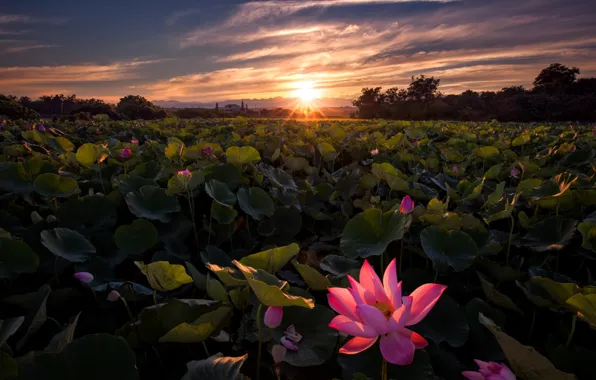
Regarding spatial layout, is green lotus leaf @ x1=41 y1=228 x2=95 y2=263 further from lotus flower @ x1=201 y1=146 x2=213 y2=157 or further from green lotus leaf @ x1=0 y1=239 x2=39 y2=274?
lotus flower @ x1=201 y1=146 x2=213 y2=157

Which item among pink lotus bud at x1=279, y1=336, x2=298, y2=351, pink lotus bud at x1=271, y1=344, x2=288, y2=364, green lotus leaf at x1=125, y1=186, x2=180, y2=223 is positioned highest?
green lotus leaf at x1=125, y1=186, x2=180, y2=223

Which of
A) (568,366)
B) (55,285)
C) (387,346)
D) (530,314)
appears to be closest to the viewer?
(387,346)

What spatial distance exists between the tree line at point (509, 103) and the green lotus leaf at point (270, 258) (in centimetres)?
3159

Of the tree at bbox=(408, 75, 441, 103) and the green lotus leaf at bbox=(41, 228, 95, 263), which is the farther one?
the tree at bbox=(408, 75, 441, 103)

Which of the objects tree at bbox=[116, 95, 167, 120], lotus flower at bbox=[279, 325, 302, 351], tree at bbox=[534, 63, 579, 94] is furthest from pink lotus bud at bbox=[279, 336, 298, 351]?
tree at bbox=[534, 63, 579, 94]

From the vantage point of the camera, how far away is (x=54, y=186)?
153 centimetres

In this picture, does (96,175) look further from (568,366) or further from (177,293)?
(568,366)

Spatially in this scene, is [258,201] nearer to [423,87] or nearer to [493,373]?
[493,373]

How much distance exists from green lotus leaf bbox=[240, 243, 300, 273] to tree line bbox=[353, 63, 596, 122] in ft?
104

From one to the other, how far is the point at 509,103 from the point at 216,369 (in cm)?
3594

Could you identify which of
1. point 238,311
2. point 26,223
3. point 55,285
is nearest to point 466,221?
point 238,311

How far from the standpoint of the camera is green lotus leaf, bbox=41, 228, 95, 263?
3.76ft

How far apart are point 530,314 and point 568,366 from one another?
27 centimetres

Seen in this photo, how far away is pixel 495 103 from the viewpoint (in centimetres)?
3475
